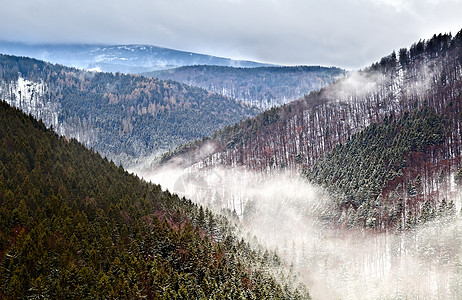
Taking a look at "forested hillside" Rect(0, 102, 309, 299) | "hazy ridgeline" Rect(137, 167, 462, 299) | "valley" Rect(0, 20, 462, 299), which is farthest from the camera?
"hazy ridgeline" Rect(137, 167, 462, 299)

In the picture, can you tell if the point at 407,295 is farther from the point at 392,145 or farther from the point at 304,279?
the point at 392,145

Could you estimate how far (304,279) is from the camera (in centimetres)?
12094

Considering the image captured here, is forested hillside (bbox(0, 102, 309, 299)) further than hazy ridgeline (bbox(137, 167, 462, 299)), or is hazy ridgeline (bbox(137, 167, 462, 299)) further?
hazy ridgeline (bbox(137, 167, 462, 299))

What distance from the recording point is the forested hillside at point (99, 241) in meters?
57.7

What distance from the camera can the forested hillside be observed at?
5772cm

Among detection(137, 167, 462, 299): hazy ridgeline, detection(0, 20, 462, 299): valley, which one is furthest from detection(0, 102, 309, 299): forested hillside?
detection(137, 167, 462, 299): hazy ridgeline

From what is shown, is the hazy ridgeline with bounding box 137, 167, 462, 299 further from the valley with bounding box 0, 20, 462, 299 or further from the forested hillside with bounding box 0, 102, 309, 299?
the forested hillside with bounding box 0, 102, 309, 299

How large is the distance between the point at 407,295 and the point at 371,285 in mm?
12443

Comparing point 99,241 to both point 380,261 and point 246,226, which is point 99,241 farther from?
point 246,226

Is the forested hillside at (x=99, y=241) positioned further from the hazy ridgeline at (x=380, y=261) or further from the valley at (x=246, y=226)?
the hazy ridgeline at (x=380, y=261)

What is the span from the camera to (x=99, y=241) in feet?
235

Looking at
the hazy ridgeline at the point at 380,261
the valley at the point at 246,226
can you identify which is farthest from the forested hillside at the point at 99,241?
the hazy ridgeline at the point at 380,261

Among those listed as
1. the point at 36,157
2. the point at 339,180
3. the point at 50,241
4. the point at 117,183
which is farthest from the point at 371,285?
the point at 36,157

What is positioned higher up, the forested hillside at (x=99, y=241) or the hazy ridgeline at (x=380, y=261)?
the forested hillside at (x=99, y=241)
